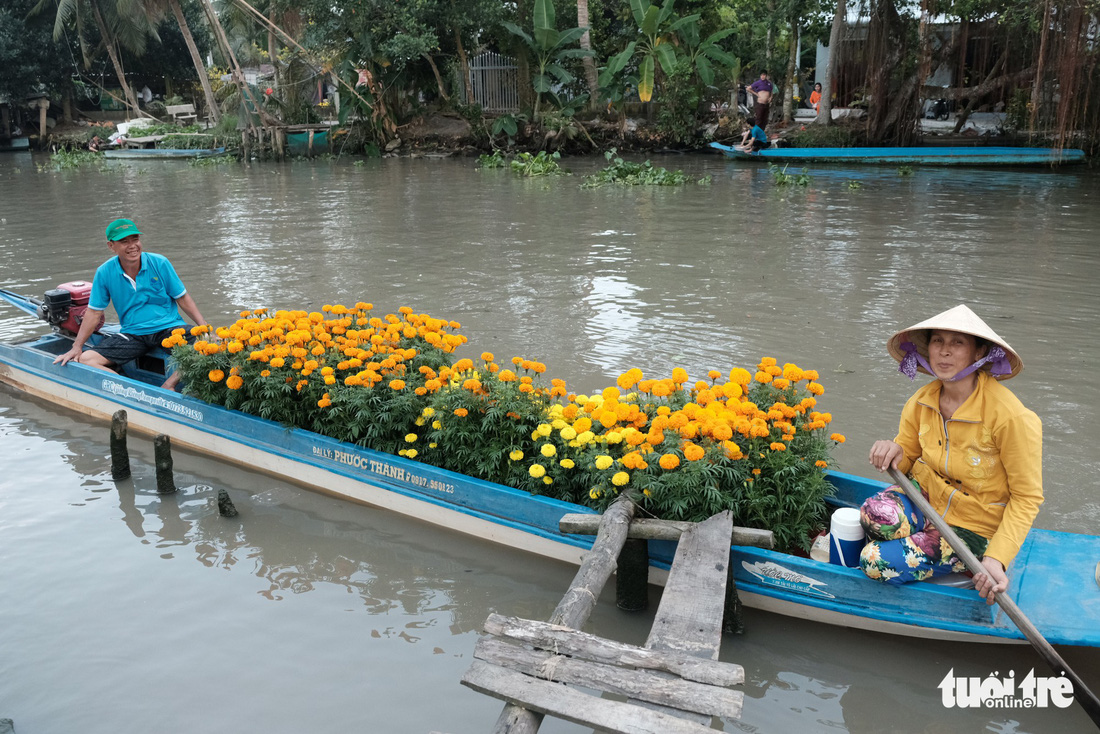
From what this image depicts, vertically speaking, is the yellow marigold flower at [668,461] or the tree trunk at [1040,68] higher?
the tree trunk at [1040,68]

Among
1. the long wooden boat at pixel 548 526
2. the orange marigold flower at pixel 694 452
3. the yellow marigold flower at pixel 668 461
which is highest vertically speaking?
the orange marigold flower at pixel 694 452

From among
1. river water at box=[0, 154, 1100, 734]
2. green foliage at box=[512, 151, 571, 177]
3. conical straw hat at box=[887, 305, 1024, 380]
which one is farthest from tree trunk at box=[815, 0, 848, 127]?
conical straw hat at box=[887, 305, 1024, 380]

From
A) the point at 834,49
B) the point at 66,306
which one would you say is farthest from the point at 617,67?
the point at 66,306

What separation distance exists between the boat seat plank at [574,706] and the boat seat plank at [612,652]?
0.15 meters

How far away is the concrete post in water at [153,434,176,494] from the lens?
15.7 ft

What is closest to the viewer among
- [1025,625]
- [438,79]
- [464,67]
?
[1025,625]

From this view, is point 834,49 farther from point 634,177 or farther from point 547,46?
point 547,46

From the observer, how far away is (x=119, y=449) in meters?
5.07

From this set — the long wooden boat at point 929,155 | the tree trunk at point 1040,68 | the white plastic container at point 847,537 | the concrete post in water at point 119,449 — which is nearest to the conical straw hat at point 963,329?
the white plastic container at point 847,537

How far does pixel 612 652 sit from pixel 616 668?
6 cm

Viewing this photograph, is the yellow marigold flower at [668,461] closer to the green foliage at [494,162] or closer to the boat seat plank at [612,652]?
the boat seat plank at [612,652]

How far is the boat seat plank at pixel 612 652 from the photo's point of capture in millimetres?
2682

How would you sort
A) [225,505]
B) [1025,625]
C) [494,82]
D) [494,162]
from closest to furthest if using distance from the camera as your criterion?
[1025,625] → [225,505] → [494,162] → [494,82]

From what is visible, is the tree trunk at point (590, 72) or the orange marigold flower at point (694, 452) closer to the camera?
the orange marigold flower at point (694, 452)
